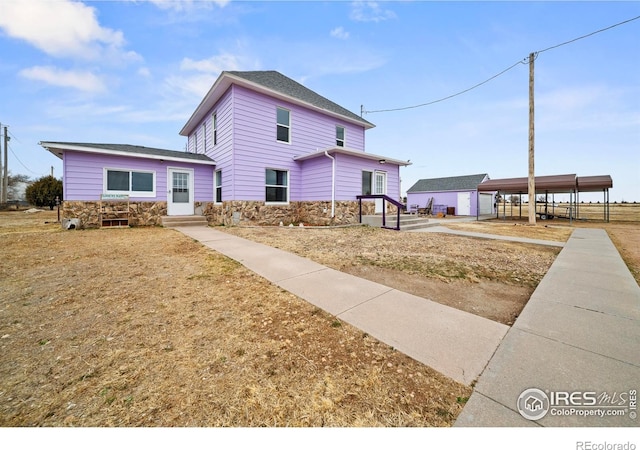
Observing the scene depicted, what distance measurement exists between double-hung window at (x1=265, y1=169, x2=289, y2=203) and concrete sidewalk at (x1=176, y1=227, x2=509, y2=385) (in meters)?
7.45

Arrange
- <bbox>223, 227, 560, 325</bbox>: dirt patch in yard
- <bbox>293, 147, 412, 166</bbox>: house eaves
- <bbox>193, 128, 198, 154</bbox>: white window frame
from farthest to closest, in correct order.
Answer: <bbox>193, 128, 198, 154</bbox>: white window frame
<bbox>293, 147, 412, 166</bbox>: house eaves
<bbox>223, 227, 560, 325</bbox>: dirt patch in yard

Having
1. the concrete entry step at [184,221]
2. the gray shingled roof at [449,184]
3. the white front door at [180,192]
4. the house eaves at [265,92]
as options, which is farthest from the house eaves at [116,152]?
the gray shingled roof at [449,184]

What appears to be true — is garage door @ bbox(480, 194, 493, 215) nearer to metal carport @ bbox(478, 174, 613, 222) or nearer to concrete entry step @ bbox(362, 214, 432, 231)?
metal carport @ bbox(478, 174, 613, 222)

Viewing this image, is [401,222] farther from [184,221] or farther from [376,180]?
[184,221]

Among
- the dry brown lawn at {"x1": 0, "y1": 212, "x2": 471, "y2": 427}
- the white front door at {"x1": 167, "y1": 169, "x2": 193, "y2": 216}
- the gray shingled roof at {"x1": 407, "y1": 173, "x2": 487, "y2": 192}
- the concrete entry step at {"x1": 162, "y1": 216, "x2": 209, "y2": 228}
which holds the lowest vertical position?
the dry brown lawn at {"x1": 0, "y1": 212, "x2": 471, "y2": 427}

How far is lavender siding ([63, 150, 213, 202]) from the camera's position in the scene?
927 centimetres

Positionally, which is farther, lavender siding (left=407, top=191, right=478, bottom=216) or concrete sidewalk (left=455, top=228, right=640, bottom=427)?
lavender siding (left=407, top=191, right=478, bottom=216)

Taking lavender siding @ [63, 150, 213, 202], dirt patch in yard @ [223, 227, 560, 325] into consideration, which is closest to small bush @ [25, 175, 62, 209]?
lavender siding @ [63, 150, 213, 202]

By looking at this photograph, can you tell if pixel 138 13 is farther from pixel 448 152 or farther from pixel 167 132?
pixel 448 152

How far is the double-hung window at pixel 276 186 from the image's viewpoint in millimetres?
11328

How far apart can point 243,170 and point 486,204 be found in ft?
92.7

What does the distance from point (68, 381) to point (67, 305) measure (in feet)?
5.84

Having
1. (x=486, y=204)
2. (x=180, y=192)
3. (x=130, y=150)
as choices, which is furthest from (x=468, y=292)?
(x=486, y=204)
